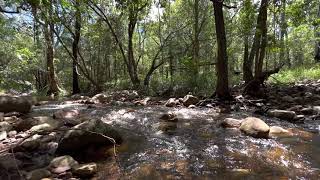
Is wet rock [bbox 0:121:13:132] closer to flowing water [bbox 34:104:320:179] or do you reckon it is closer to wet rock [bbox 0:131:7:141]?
wet rock [bbox 0:131:7:141]

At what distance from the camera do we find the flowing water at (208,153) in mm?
4164

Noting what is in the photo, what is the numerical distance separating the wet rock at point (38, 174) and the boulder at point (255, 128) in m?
3.71

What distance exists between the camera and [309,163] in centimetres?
443

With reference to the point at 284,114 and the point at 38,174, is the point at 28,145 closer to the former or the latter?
the point at 38,174

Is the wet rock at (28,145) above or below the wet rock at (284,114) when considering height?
→ above

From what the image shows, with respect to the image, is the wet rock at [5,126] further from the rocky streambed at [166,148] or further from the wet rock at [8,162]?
the wet rock at [8,162]

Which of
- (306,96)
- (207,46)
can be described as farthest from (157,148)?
(207,46)

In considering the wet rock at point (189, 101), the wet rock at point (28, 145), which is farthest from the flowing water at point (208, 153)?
the wet rock at point (189, 101)

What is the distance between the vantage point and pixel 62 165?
4.27 m

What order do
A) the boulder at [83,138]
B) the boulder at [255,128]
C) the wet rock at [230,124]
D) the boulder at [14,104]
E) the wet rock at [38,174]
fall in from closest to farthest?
the wet rock at [38,174], the boulder at [83,138], the boulder at [255,128], the wet rock at [230,124], the boulder at [14,104]

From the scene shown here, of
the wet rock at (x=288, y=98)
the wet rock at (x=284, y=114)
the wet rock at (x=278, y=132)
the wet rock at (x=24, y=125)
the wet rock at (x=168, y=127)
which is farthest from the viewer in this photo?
the wet rock at (x=288, y=98)

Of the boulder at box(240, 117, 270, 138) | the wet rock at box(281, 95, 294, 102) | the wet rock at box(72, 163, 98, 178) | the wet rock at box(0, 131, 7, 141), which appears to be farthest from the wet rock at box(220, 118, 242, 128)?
the wet rock at box(0, 131, 7, 141)

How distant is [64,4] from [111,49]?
79.4ft

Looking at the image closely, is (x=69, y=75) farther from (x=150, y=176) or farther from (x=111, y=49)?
(x=150, y=176)
